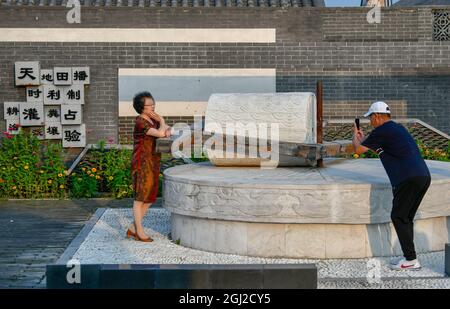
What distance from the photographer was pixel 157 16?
1513 cm

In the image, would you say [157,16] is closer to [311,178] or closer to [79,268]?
[311,178]

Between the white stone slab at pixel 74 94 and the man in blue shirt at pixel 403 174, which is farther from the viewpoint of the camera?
the white stone slab at pixel 74 94

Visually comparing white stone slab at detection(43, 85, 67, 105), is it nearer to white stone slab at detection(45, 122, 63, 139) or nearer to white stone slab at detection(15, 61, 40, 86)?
white stone slab at detection(15, 61, 40, 86)

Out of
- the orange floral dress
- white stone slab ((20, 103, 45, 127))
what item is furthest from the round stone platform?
white stone slab ((20, 103, 45, 127))

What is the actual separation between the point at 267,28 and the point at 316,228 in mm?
8883

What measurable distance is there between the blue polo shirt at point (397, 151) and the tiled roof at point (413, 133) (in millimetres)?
7726

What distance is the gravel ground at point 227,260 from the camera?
19.7 ft

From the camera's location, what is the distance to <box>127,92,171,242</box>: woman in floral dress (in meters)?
7.60

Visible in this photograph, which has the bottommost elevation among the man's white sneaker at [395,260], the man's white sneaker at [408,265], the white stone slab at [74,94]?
the man's white sneaker at [395,260]

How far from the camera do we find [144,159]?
762 cm

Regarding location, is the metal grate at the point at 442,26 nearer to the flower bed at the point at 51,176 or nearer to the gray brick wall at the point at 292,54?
the gray brick wall at the point at 292,54

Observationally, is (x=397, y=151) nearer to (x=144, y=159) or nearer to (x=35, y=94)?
(x=144, y=159)

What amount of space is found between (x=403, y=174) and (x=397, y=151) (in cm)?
18

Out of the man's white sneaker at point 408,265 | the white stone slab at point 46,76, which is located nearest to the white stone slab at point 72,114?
the white stone slab at point 46,76
